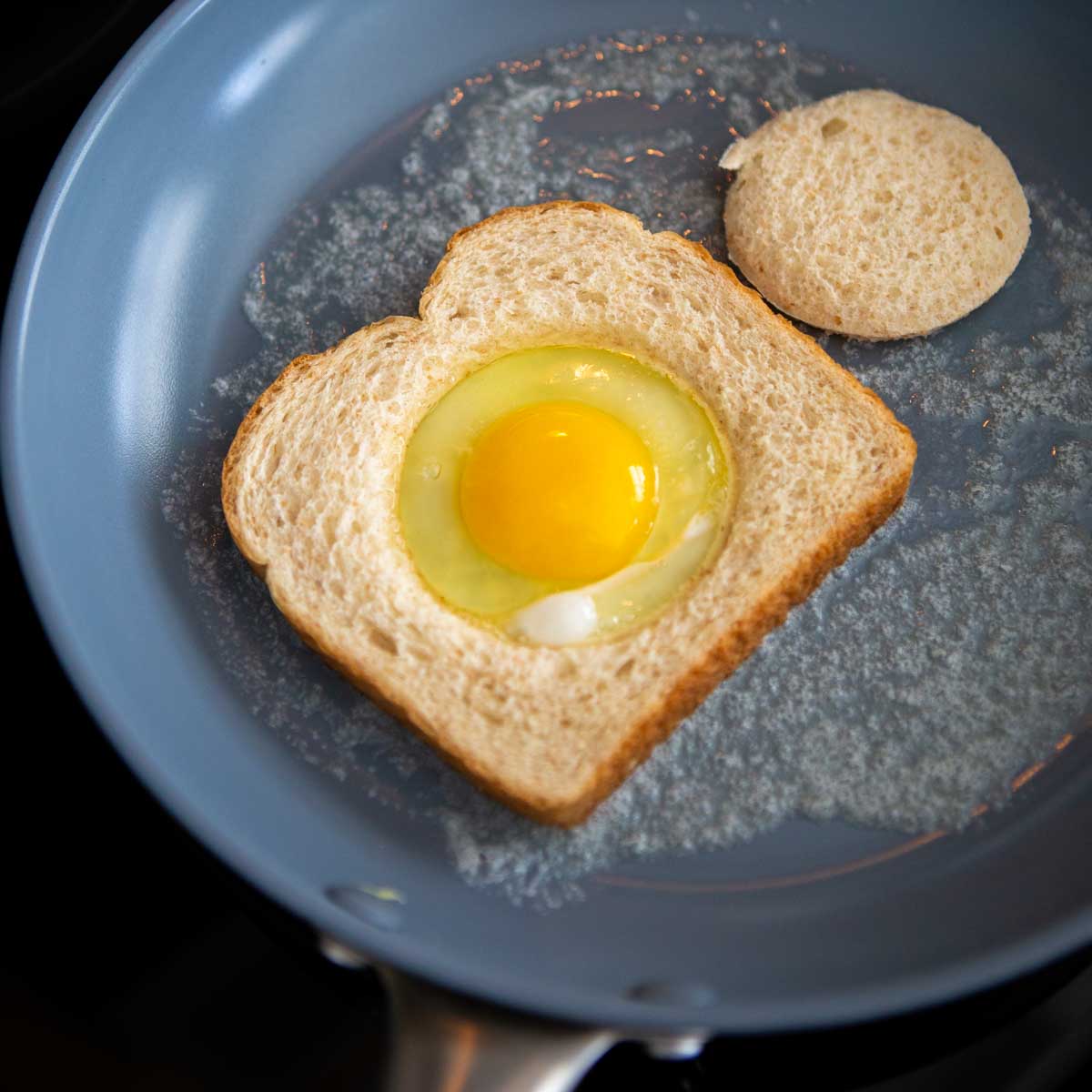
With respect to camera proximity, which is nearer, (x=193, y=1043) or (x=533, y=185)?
(x=193, y=1043)

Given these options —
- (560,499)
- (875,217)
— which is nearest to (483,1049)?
(560,499)

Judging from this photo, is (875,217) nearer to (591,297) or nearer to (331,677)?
(591,297)

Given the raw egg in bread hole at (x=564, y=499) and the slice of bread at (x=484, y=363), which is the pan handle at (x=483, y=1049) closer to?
the slice of bread at (x=484, y=363)

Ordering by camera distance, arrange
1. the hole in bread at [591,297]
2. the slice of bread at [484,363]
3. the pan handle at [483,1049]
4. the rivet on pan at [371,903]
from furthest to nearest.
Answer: the hole in bread at [591,297]
the slice of bread at [484,363]
the rivet on pan at [371,903]
the pan handle at [483,1049]

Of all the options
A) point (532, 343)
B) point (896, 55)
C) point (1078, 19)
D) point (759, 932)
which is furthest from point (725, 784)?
point (1078, 19)

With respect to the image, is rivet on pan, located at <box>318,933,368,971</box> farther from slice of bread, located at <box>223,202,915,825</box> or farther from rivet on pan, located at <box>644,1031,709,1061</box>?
rivet on pan, located at <box>644,1031,709,1061</box>

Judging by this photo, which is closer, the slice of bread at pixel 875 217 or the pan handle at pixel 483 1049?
the pan handle at pixel 483 1049

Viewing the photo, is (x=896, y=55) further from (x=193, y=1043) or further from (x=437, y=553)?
(x=193, y=1043)

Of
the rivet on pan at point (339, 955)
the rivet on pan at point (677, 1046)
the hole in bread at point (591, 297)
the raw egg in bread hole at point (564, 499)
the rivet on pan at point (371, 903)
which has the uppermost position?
the hole in bread at point (591, 297)

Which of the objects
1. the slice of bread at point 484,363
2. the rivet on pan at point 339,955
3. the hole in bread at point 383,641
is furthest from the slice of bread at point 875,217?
the rivet on pan at point 339,955
